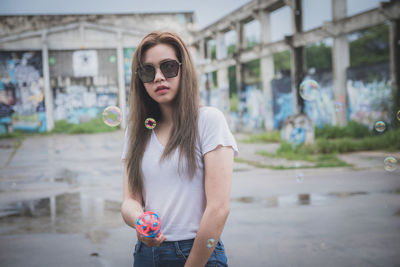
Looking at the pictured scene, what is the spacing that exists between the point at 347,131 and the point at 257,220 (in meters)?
11.2

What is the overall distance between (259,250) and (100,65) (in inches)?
1187

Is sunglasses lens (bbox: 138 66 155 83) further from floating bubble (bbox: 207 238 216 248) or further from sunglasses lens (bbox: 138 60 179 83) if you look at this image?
floating bubble (bbox: 207 238 216 248)

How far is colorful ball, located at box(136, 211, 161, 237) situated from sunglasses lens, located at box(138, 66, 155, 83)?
632 millimetres

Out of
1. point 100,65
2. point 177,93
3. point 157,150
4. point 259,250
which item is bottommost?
point 259,250

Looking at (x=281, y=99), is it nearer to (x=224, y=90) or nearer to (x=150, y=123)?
(x=224, y=90)

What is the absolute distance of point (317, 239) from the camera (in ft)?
16.2

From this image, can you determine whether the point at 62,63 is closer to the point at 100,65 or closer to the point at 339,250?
the point at 100,65

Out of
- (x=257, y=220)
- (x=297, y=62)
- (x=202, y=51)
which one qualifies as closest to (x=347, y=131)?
(x=297, y=62)

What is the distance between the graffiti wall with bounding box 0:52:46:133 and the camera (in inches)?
1227

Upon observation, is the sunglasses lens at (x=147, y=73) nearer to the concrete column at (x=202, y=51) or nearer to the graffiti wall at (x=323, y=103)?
the graffiti wall at (x=323, y=103)

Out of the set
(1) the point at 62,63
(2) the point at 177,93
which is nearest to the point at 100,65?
(1) the point at 62,63

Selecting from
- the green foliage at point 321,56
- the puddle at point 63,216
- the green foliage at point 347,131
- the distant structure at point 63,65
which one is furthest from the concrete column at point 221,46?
the green foliage at point 321,56

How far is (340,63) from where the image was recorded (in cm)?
1755

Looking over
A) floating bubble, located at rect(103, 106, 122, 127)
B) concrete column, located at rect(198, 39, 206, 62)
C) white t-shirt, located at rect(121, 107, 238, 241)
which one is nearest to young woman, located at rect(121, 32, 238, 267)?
white t-shirt, located at rect(121, 107, 238, 241)
